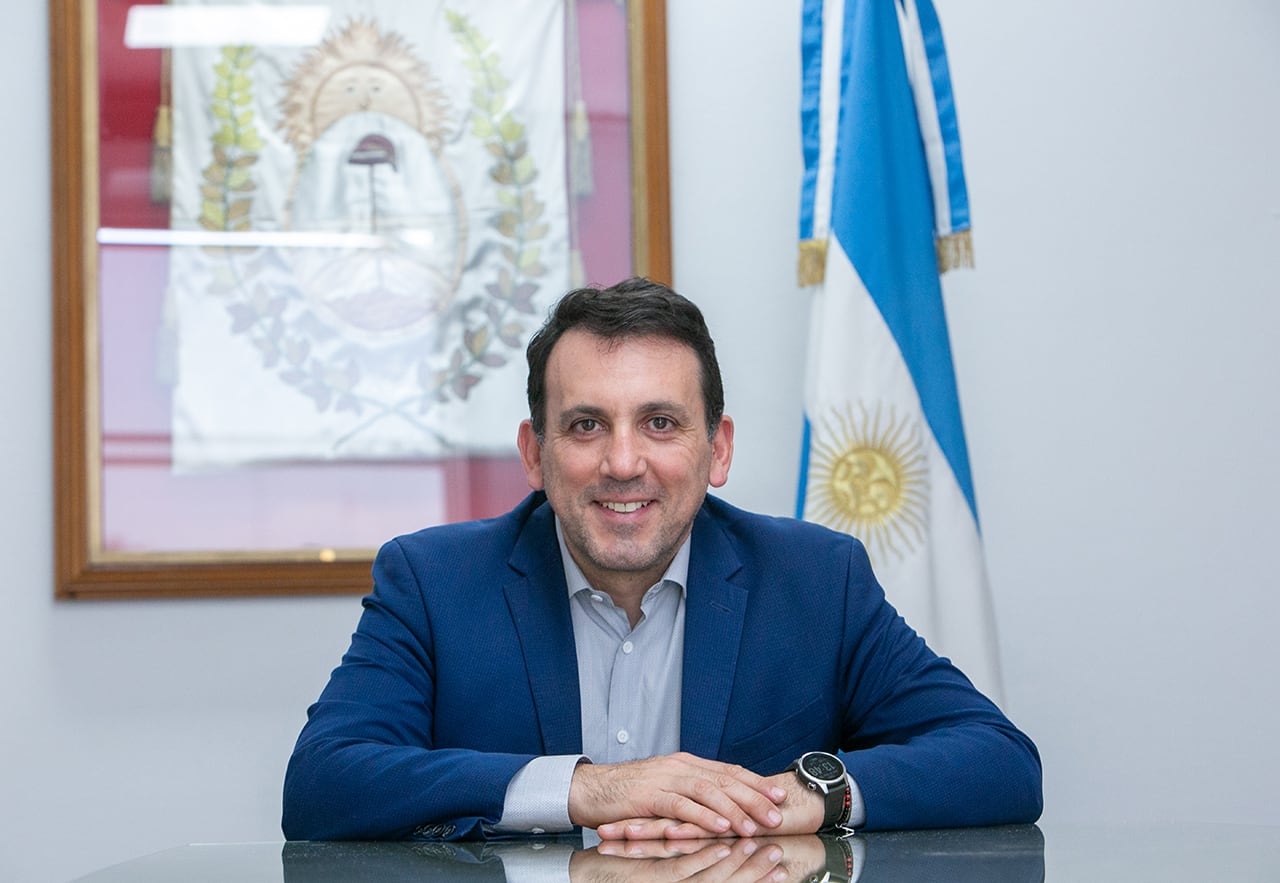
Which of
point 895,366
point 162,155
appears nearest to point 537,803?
point 895,366

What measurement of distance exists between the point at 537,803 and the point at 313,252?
184 centimetres

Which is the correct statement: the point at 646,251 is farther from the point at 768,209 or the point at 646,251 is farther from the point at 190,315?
the point at 190,315

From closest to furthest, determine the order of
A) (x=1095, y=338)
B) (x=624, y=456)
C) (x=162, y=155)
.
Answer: (x=624, y=456) < (x=162, y=155) < (x=1095, y=338)

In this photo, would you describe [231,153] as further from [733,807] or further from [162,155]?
[733,807]

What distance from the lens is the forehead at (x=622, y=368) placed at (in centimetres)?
212

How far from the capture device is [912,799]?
1747 millimetres

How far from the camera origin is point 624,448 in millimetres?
2100

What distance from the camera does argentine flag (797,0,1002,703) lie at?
9.68 feet

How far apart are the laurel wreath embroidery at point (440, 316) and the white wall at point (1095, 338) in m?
0.39

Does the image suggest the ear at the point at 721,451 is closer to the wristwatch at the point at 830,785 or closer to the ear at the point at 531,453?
the ear at the point at 531,453

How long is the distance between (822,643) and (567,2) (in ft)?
6.09

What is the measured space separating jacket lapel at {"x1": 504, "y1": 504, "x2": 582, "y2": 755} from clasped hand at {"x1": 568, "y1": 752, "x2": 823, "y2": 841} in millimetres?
296

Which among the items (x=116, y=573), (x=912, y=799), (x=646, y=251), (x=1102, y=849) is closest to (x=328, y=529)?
(x=116, y=573)

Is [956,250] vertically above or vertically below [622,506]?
above
